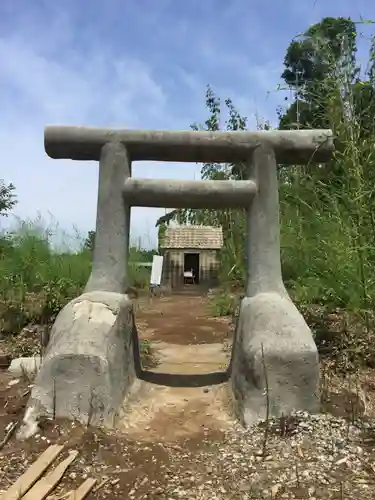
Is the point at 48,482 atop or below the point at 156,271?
below

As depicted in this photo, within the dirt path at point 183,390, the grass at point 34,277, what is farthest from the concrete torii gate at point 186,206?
the grass at point 34,277

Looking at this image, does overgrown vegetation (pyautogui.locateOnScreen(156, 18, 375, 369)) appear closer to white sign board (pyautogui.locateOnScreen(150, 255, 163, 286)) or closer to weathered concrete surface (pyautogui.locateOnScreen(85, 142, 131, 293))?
weathered concrete surface (pyautogui.locateOnScreen(85, 142, 131, 293))

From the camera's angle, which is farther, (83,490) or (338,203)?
(338,203)

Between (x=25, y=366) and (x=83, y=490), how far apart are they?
2340mm

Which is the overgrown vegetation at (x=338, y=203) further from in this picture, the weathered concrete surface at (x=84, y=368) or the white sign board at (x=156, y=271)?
the white sign board at (x=156, y=271)

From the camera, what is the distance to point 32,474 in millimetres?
2488

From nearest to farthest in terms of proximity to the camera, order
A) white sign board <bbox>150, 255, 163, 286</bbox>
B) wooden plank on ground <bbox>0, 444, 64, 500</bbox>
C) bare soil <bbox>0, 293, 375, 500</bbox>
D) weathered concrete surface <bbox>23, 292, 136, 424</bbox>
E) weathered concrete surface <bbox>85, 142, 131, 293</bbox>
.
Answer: wooden plank on ground <bbox>0, 444, 64, 500</bbox> → bare soil <bbox>0, 293, 375, 500</bbox> → weathered concrete surface <bbox>23, 292, 136, 424</bbox> → weathered concrete surface <bbox>85, 142, 131, 293</bbox> → white sign board <bbox>150, 255, 163, 286</bbox>

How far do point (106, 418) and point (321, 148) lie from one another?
2.40 m

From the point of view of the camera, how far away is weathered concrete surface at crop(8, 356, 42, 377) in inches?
172

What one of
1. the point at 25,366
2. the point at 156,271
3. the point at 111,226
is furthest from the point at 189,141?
the point at 156,271

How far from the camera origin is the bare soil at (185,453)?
2471 mm

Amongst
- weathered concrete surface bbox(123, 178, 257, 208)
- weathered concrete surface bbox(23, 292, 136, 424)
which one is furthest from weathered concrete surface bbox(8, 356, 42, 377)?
weathered concrete surface bbox(123, 178, 257, 208)

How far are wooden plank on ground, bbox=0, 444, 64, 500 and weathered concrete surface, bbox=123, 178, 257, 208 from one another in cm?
186

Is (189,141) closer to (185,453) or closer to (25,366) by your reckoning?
(185,453)
